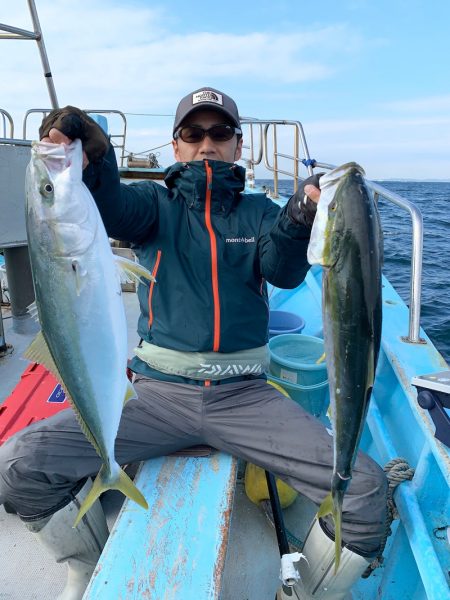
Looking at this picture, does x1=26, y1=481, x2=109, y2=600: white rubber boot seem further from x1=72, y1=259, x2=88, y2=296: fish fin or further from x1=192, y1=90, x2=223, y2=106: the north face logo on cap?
x1=192, y1=90, x2=223, y2=106: the north face logo on cap

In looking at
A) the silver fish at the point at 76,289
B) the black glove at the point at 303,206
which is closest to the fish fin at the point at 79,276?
the silver fish at the point at 76,289

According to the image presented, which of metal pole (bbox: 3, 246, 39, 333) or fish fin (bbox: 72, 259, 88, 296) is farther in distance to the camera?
metal pole (bbox: 3, 246, 39, 333)

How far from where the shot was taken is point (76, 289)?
1.47m

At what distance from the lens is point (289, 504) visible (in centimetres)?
266

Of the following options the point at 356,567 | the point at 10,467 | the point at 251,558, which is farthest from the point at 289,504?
the point at 10,467

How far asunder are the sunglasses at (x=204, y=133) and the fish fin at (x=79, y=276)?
4.70ft

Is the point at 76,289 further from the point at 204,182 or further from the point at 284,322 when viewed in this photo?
the point at 284,322

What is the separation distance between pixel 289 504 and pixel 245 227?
→ 1749 mm

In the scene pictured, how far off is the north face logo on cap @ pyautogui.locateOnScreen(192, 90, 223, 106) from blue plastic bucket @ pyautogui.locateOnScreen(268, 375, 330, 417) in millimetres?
1989

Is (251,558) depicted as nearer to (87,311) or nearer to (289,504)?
(289,504)

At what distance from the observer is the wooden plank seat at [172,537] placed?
5.23 feet

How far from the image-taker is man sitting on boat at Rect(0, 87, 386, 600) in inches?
76.2

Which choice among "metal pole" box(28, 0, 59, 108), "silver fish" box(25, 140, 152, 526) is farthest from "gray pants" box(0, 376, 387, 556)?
"metal pole" box(28, 0, 59, 108)

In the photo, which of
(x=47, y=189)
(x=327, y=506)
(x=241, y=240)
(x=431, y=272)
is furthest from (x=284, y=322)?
(x=431, y=272)
